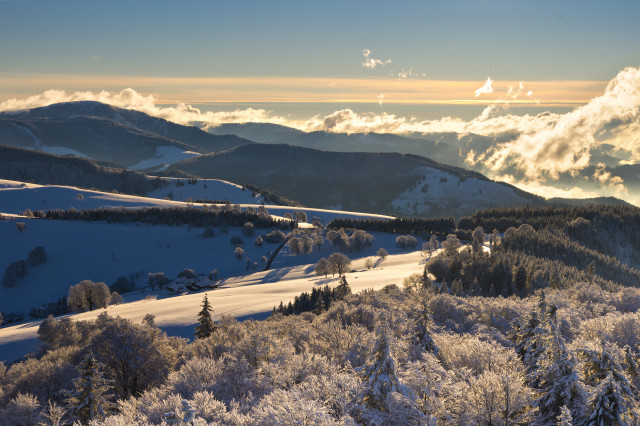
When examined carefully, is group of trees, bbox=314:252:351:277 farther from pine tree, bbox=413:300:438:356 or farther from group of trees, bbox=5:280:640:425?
pine tree, bbox=413:300:438:356

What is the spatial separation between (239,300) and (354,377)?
8418cm

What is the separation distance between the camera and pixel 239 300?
385ft

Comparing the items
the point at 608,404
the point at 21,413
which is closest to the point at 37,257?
the point at 21,413

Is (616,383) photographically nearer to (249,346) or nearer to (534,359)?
(534,359)

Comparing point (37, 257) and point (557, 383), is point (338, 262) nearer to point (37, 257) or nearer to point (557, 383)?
point (557, 383)

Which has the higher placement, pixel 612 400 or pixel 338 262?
pixel 612 400

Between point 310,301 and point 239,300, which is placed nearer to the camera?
point 310,301

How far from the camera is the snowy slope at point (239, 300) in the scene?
9225 centimetres

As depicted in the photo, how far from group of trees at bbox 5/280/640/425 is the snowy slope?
36585mm

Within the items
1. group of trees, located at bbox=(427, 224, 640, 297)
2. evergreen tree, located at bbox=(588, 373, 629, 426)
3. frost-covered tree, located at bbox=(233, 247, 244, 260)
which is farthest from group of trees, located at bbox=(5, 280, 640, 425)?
frost-covered tree, located at bbox=(233, 247, 244, 260)

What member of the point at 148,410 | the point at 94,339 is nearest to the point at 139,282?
the point at 94,339

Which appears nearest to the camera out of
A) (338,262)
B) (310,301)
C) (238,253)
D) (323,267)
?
(310,301)

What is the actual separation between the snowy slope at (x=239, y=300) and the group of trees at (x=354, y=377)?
1440 inches

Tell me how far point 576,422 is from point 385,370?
45.3 ft
